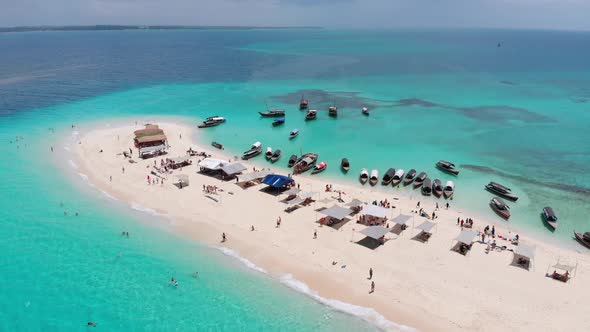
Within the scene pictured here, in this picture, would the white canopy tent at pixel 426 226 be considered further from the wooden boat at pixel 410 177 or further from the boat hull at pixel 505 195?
the boat hull at pixel 505 195

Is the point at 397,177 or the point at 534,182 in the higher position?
the point at 397,177

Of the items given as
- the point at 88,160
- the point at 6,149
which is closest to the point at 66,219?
the point at 88,160

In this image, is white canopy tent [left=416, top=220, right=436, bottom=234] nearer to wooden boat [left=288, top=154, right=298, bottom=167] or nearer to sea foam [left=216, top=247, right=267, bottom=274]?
sea foam [left=216, top=247, right=267, bottom=274]

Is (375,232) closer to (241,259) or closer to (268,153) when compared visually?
(241,259)

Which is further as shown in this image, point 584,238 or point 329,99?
point 329,99

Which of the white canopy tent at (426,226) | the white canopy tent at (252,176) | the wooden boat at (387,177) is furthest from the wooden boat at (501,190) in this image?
the white canopy tent at (252,176)

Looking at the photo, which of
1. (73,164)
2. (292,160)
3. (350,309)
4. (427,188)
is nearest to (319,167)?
(292,160)
